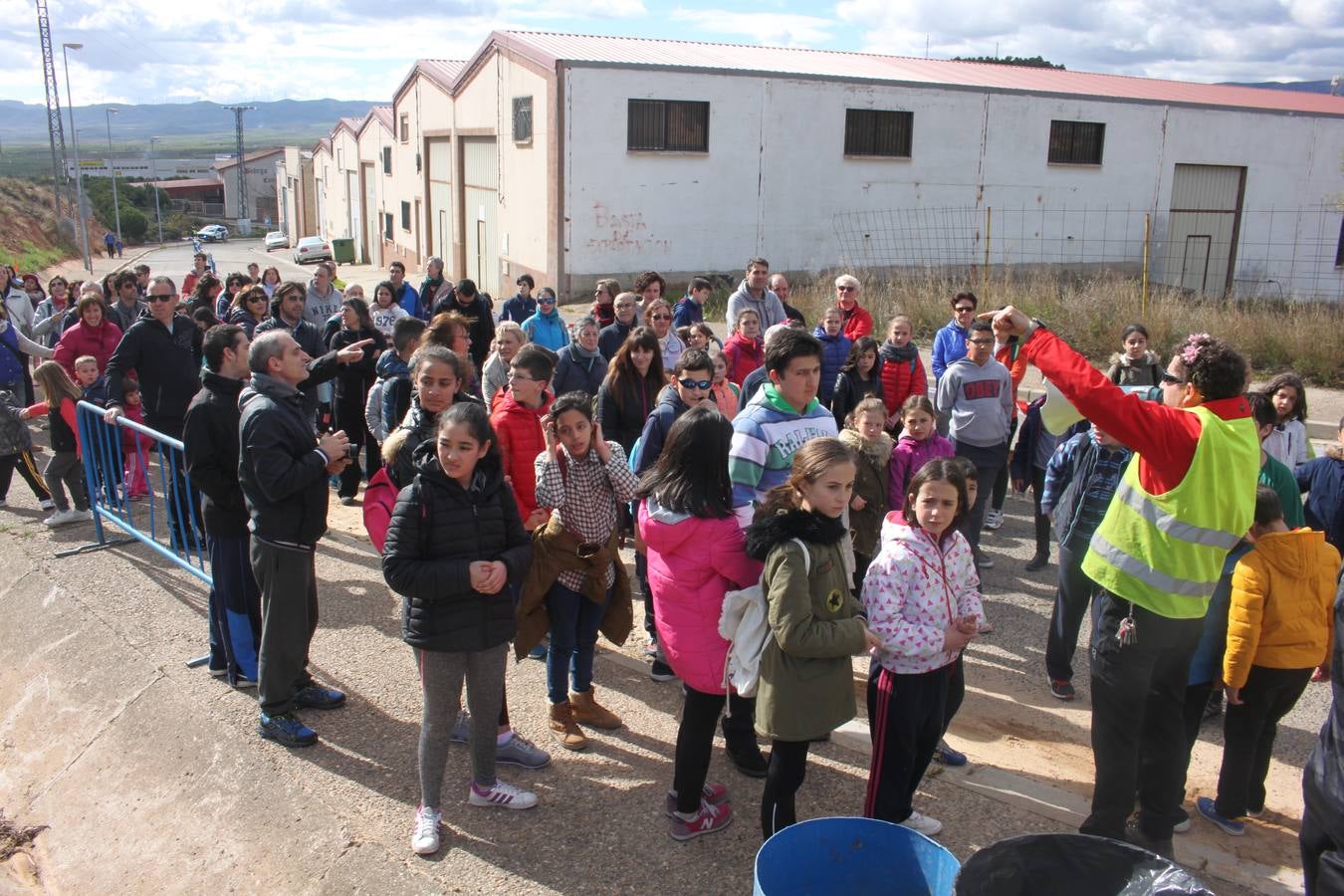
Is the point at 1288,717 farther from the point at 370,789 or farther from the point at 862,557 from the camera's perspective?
the point at 370,789

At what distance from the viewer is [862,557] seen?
5.71m

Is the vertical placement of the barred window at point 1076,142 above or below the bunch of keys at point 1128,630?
above

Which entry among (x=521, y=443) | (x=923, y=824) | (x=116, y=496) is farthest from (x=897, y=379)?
(x=116, y=496)

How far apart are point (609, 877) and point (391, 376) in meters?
4.32

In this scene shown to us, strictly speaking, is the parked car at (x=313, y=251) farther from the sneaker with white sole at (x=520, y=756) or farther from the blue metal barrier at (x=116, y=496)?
the sneaker with white sole at (x=520, y=756)

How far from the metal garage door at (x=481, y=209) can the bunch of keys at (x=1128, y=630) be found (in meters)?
24.3

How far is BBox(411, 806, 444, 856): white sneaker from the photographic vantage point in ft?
12.4

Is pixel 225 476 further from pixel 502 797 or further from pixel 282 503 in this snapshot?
pixel 502 797

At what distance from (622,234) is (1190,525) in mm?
19284

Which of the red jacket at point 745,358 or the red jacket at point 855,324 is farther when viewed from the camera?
the red jacket at point 855,324

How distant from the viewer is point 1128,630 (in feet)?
11.5

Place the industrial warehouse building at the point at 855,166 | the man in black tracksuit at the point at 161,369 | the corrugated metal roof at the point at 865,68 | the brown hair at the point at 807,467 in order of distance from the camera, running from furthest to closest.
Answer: the corrugated metal roof at the point at 865,68
the industrial warehouse building at the point at 855,166
the man in black tracksuit at the point at 161,369
the brown hair at the point at 807,467

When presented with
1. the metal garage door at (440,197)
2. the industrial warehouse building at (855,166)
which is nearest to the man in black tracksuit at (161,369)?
the industrial warehouse building at (855,166)

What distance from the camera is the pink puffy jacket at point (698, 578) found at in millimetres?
3666
